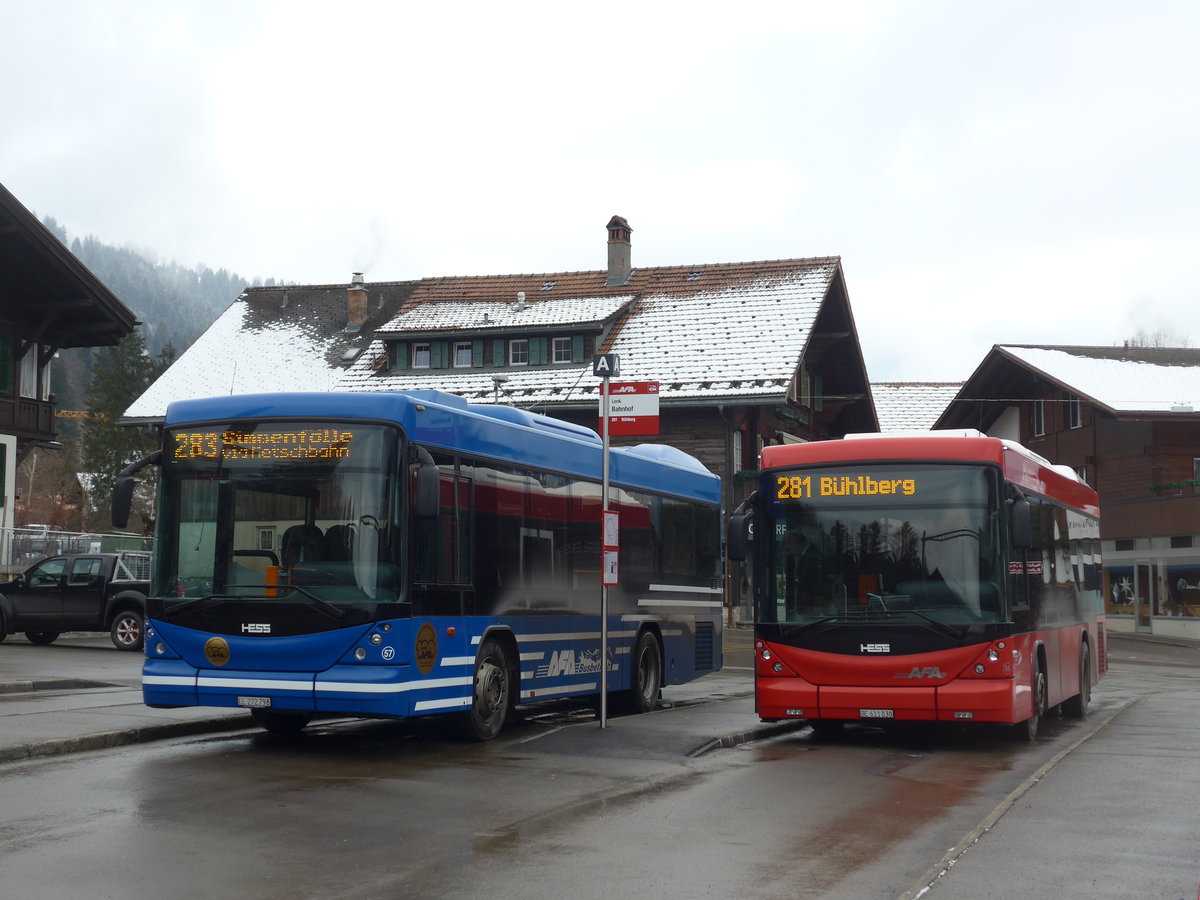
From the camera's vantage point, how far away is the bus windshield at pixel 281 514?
12.1 metres

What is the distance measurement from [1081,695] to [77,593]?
1722 centimetres

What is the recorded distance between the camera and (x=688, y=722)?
1587 cm

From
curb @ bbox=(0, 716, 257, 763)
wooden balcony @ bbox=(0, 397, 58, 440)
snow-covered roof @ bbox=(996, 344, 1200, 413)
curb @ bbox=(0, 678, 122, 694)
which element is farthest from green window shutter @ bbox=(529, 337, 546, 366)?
curb @ bbox=(0, 716, 257, 763)

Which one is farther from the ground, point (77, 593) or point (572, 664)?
point (77, 593)

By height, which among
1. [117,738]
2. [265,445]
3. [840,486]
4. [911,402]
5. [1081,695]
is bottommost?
[117,738]

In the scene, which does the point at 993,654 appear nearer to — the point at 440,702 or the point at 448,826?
the point at 440,702

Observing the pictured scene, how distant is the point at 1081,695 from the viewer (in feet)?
62.8

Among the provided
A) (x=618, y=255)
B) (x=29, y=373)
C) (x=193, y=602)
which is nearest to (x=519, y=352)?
(x=618, y=255)

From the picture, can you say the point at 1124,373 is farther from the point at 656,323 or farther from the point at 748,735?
the point at 748,735

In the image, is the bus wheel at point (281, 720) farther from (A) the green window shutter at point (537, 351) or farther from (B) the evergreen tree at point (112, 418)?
(B) the evergreen tree at point (112, 418)

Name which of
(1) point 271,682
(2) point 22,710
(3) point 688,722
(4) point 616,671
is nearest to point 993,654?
(3) point 688,722

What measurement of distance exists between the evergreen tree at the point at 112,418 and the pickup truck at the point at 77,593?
46.9 m

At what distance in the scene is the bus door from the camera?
4997cm

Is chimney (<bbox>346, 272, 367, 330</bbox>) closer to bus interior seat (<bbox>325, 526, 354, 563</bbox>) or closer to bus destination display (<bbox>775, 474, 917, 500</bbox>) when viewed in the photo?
bus destination display (<bbox>775, 474, 917, 500</bbox>)
